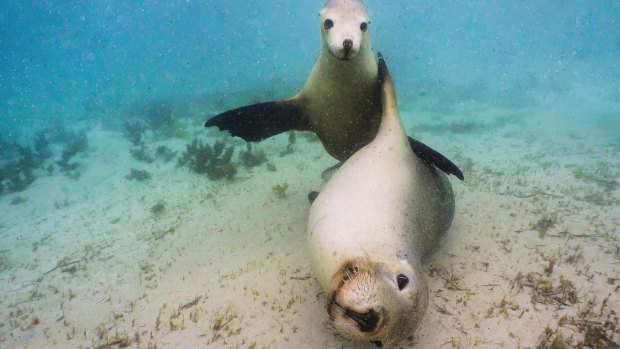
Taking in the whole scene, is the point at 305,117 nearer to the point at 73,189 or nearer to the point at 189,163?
the point at 189,163

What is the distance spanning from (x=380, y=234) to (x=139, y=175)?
8.54 metres

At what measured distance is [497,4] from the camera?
101 metres

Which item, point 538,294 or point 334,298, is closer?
point 334,298

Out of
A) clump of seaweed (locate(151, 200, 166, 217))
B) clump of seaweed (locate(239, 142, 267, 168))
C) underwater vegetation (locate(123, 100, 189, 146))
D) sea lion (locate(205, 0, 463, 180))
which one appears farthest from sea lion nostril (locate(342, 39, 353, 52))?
underwater vegetation (locate(123, 100, 189, 146))

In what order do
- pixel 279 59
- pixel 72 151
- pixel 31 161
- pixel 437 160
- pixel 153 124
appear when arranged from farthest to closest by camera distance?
1. pixel 279 59
2. pixel 153 124
3. pixel 72 151
4. pixel 31 161
5. pixel 437 160

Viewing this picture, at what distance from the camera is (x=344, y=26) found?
2959mm

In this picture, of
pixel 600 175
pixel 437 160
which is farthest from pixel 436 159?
pixel 600 175

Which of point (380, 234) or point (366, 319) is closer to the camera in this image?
point (366, 319)

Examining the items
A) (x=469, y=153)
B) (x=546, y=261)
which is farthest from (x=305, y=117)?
(x=469, y=153)

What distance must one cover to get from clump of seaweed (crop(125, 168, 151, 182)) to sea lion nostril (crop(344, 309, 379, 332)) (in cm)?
865

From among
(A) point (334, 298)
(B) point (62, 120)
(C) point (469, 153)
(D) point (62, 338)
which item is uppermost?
(A) point (334, 298)

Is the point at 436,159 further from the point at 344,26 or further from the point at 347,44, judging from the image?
the point at 344,26

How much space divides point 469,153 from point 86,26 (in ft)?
415

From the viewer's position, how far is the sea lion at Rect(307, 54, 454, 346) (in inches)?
61.3
